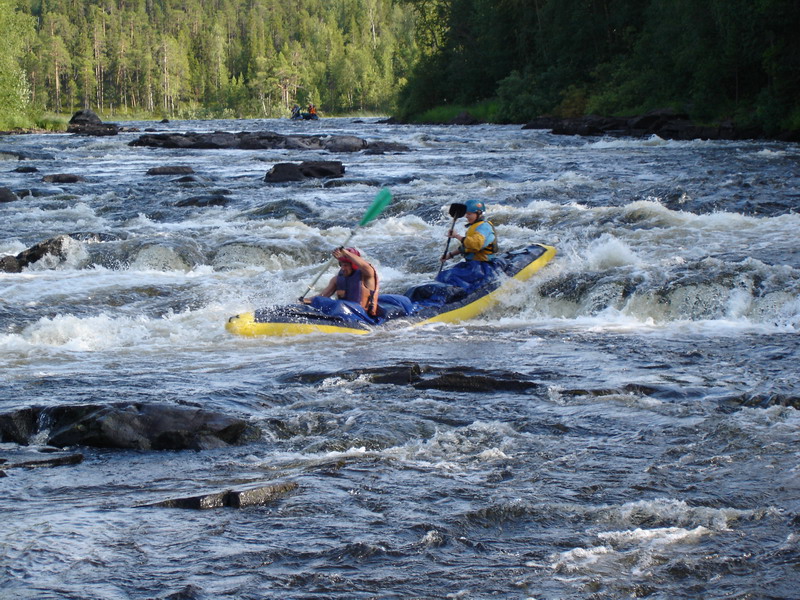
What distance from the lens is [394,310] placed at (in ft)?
28.4

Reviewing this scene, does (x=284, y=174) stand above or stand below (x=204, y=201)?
above

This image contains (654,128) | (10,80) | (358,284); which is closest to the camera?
(358,284)

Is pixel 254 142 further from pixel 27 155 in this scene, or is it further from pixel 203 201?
pixel 203 201

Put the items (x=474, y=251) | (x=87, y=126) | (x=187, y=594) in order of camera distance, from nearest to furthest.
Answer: (x=187, y=594) → (x=474, y=251) → (x=87, y=126)

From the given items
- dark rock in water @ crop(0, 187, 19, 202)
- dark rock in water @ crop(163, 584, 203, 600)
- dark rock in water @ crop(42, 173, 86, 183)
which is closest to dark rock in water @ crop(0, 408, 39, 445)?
dark rock in water @ crop(163, 584, 203, 600)

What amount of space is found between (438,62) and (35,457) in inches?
1998

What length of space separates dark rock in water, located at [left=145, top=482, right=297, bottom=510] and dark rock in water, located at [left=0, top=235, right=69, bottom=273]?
7.88 meters

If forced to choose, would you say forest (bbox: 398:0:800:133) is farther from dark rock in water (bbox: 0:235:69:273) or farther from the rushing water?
dark rock in water (bbox: 0:235:69:273)

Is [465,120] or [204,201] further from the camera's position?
[465,120]

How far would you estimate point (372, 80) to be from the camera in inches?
4158

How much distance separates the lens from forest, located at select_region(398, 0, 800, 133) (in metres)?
25.4

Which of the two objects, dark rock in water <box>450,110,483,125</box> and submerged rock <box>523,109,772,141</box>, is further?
dark rock in water <box>450,110,483,125</box>

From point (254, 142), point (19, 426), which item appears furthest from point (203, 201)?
point (254, 142)

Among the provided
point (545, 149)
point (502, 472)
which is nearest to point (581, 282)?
point (502, 472)
